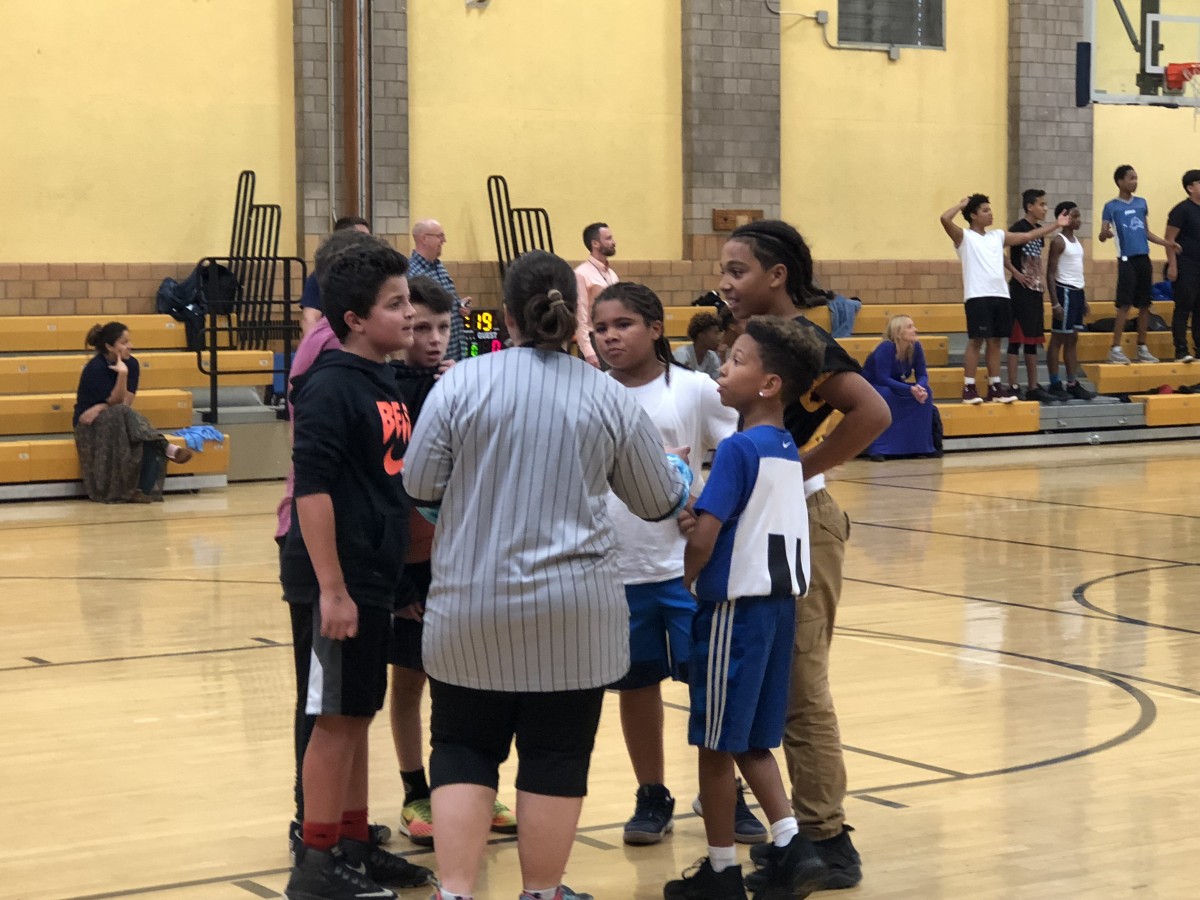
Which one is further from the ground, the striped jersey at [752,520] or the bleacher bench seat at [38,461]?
the striped jersey at [752,520]

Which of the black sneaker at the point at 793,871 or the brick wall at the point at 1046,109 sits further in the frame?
the brick wall at the point at 1046,109

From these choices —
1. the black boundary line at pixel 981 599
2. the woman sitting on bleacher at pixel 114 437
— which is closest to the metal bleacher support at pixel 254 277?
the woman sitting on bleacher at pixel 114 437

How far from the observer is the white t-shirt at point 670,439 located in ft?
13.6

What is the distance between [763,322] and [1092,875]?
1.45 meters

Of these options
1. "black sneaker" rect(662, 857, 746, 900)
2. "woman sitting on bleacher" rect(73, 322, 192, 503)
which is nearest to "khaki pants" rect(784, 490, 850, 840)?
"black sneaker" rect(662, 857, 746, 900)

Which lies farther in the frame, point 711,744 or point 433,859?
point 433,859

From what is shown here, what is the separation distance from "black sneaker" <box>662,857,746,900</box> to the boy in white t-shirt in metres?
11.4

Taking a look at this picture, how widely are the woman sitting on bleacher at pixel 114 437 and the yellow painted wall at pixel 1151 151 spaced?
10.8 meters

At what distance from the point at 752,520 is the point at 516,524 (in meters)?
0.64

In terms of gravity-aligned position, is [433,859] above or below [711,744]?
below

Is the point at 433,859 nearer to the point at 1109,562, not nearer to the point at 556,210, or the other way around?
the point at 1109,562

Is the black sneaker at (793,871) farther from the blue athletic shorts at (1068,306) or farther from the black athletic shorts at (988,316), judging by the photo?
the blue athletic shorts at (1068,306)

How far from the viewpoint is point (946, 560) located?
909 centimetres

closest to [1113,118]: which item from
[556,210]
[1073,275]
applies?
[1073,275]
